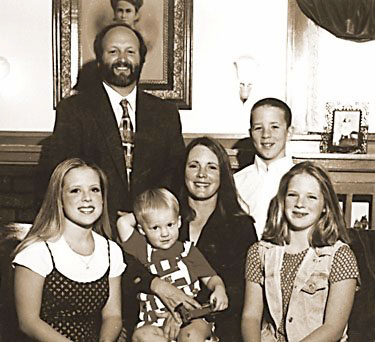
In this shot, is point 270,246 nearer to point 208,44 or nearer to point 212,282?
point 212,282

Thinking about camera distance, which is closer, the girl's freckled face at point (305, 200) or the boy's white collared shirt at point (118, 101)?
the girl's freckled face at point (305, 200)

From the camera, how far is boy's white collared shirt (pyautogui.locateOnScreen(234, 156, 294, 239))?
164 cm

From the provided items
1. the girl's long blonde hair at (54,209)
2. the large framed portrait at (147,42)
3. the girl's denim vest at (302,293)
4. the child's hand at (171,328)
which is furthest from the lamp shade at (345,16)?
the child's hand at (171,328)

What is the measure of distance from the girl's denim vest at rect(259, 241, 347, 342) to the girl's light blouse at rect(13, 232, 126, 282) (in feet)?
1.07

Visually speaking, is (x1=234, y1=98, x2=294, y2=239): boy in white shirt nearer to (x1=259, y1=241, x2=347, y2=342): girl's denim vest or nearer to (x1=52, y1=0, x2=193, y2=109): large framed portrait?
(x1=259, y1=241, x2=347, y2=342): girl's denim vest

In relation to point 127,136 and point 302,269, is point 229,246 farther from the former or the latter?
point 127,136

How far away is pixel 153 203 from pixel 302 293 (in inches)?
14.7

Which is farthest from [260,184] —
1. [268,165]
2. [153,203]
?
[153,203]

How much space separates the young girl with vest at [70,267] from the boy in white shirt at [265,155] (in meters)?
0.34

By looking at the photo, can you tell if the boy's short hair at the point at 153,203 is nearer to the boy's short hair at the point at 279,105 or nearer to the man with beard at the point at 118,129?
the man with beard at the point at 118,129

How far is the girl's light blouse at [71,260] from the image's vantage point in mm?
1473

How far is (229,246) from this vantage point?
5.48 feet

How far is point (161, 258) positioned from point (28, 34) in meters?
0.70

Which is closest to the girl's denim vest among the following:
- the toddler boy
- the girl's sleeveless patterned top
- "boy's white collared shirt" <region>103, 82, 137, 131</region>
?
the toddler boy
